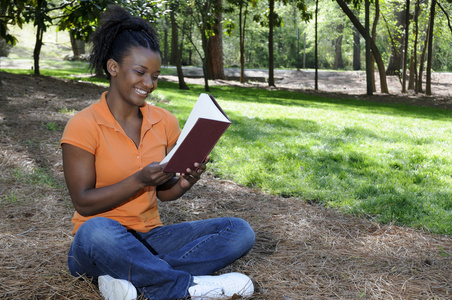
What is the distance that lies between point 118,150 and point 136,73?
41 centimetres

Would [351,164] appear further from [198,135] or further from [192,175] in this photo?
[198,135]

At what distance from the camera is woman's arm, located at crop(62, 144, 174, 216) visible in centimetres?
221

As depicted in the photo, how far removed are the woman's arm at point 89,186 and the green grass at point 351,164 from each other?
2356 millimetres

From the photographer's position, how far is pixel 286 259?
3012 millimetres

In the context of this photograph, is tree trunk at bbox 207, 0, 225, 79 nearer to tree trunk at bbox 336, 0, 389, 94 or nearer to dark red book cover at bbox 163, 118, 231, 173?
tree trunk at bbox 336, 0, 389, 94

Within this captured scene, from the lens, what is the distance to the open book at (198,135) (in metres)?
2.03

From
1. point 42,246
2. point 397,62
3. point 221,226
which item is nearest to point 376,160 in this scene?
point 221,226

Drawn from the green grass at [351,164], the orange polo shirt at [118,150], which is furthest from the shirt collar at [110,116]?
the green grass at [351,164]

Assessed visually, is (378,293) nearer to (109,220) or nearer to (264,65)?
(109,220)

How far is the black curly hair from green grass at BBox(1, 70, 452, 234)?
2411mm

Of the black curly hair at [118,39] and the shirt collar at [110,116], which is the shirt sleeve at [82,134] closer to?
the shirt collar at [110,116]

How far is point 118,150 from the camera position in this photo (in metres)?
2.42

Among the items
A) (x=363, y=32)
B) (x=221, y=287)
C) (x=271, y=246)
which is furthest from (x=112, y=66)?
(x=363, y=32)

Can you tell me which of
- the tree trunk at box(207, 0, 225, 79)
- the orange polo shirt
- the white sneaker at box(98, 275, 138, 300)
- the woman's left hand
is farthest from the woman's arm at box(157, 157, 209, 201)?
the tree trunk at box(207, 0, 225, 79)
